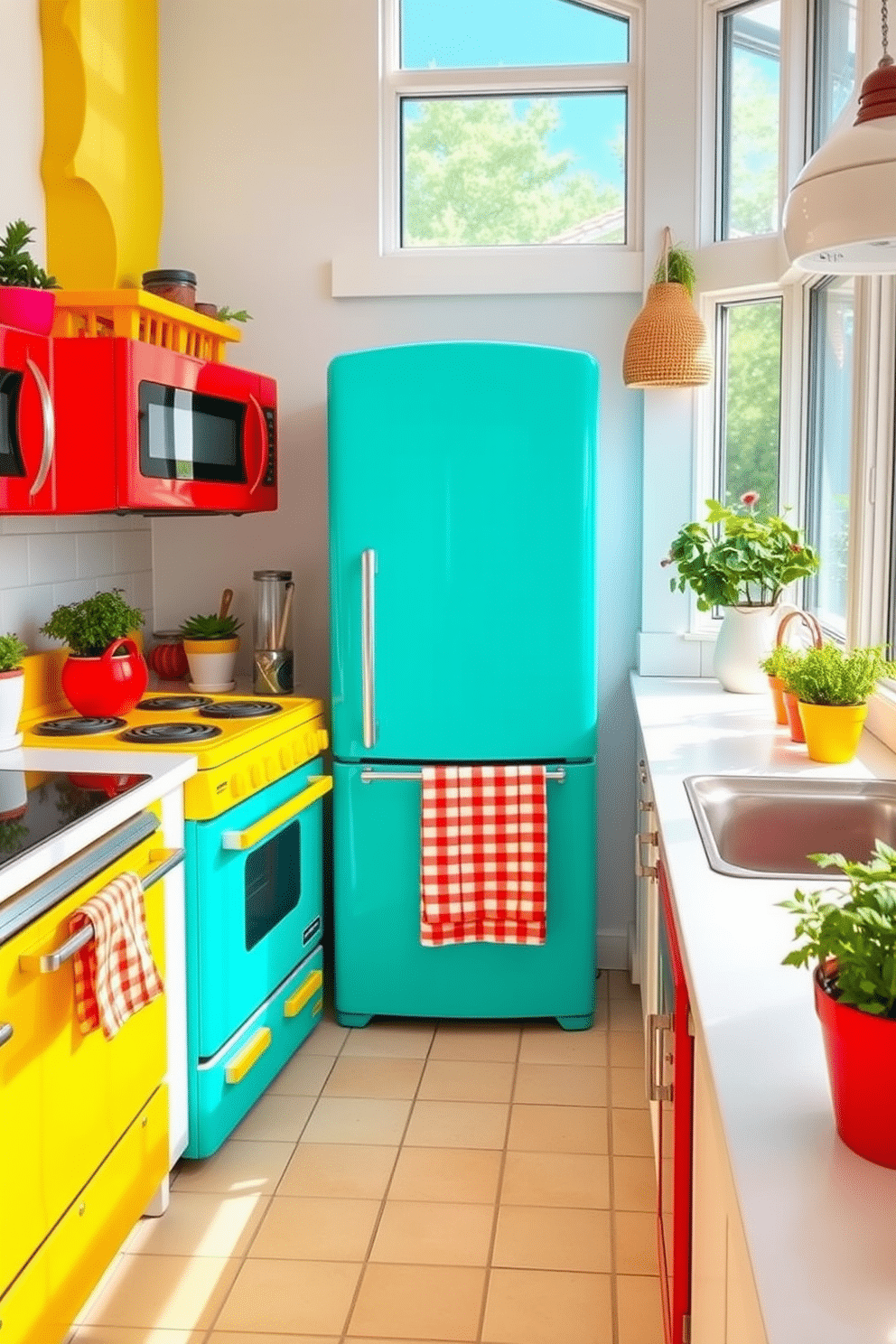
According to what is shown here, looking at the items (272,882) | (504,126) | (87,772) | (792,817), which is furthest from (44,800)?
(504,126)

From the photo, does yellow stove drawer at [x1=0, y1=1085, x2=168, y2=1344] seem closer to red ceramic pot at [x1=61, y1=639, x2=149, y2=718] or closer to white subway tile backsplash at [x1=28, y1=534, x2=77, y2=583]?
red ceramic pot at [x1=61, y1=639, x2=149, y2=718]

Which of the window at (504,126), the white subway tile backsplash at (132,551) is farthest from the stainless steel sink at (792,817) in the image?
the window at (504,126)

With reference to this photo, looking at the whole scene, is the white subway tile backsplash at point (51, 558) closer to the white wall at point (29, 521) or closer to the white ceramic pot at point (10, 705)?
the white wall at point (29, 521)

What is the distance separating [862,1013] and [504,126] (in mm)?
3578

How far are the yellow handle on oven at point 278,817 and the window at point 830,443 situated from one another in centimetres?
138

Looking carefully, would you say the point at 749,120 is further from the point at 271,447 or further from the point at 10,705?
the point at 10,705

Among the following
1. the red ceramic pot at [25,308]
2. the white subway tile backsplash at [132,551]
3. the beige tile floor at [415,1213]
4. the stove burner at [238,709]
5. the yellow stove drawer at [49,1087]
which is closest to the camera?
the yellow stove drawer at [49,1087]

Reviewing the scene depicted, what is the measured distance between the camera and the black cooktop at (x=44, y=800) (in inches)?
84.2

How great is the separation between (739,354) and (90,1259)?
2940 millimetres

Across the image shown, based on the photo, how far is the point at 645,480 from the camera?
154 inches

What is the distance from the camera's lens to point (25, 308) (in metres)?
2.71

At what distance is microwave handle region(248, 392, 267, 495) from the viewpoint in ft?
11.8

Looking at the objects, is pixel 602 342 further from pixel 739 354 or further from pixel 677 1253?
pixel 677 1253

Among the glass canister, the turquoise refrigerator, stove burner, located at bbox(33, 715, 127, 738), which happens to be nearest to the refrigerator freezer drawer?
the turquoise refrigerator
